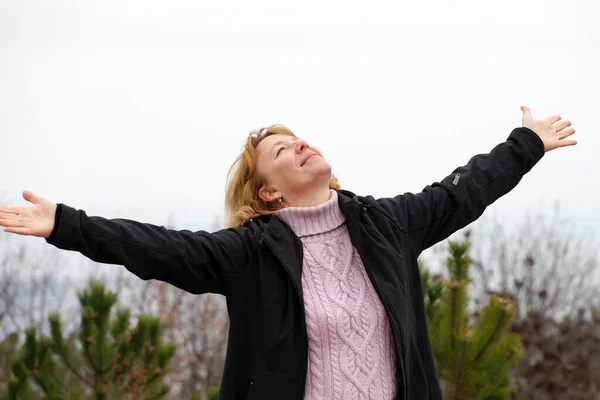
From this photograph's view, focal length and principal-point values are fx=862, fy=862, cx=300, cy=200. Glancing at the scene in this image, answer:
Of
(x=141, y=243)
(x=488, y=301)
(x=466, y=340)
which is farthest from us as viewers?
(x=488, y=301)

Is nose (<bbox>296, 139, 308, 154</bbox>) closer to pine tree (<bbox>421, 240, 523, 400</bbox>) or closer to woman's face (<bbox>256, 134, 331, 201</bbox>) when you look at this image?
woman's face (<bbox>256, 134, 331, 201</bbox>)

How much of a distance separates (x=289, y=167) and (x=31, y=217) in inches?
37.4

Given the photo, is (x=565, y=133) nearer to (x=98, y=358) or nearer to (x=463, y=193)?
(x=463, y=193)

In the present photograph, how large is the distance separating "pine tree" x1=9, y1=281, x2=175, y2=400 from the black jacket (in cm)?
240

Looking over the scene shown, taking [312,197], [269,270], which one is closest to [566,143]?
[312,197]

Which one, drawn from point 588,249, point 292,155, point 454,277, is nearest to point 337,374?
point 292,155

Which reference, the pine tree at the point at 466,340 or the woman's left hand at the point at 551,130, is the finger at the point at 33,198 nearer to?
the woman's left hand at the point at 551,130

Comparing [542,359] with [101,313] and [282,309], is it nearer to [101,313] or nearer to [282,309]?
[101,313]

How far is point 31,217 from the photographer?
98.3 inches

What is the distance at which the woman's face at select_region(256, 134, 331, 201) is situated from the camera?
300 centimetres

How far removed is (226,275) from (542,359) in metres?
6.13

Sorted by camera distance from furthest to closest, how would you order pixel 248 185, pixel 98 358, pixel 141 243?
pixel 98 358 < pixel 248 185 < pixel 141 243

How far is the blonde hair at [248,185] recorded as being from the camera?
316 centimetres

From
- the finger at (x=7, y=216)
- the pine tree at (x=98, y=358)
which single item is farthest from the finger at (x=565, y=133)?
the pine tree at (x=98, y=358)
